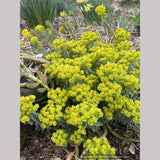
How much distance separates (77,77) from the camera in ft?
5.41

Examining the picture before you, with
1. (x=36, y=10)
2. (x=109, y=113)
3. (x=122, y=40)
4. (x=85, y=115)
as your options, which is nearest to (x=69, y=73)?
(x=85, y=115)

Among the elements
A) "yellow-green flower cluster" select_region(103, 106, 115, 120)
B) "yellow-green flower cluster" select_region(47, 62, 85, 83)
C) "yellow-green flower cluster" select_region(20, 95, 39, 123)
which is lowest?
"yellow-green flower cluster" select_region(103, 106, 115, 120)

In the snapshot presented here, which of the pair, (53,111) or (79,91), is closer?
(53,111)

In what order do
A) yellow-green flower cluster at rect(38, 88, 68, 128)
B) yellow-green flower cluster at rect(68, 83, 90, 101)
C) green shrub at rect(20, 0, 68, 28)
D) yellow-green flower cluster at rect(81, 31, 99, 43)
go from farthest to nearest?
green shrub at rect(20, 0, 68, 28)
yellow-green flower cluster at rect(81, 31, 99, 43)
yellow-green flower cluster at rect(68, 83, 90, 101)
yellow-green flower cluster at rect(38, 88, 68, 128)

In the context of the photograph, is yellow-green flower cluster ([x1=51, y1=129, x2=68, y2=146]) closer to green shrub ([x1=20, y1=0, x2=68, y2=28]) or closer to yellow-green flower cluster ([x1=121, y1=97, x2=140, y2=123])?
yellow-green flower cluster ([x1=121, y1=97, x2=140, y2=123])

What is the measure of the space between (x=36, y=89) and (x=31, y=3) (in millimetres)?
2745

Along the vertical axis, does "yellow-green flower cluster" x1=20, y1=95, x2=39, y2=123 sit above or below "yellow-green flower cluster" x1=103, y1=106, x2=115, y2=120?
above

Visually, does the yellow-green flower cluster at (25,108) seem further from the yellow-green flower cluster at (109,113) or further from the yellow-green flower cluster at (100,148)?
the yellow-green flower cluster at (109,113)

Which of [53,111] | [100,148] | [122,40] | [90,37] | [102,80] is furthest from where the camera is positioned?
[122,40]

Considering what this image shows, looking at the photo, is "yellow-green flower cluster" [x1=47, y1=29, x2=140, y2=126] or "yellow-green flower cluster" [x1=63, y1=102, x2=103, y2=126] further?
"yellow-green flower cluster" [x1=47, y1=29, x2=140, y2=126]

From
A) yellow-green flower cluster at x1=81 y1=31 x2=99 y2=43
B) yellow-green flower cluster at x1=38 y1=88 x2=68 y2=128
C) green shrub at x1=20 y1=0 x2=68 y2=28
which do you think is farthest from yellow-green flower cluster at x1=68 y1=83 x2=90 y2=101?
green shrub at x1=20 y1=0 x2=68 y2=28

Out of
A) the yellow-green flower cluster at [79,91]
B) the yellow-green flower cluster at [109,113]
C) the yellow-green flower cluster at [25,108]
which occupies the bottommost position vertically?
the yellow-green flower cluster at [109,113]

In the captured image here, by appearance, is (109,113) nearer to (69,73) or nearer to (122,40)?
(69,73)

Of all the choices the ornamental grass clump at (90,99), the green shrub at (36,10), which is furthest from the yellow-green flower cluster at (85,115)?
the green shrub at (36,10)
